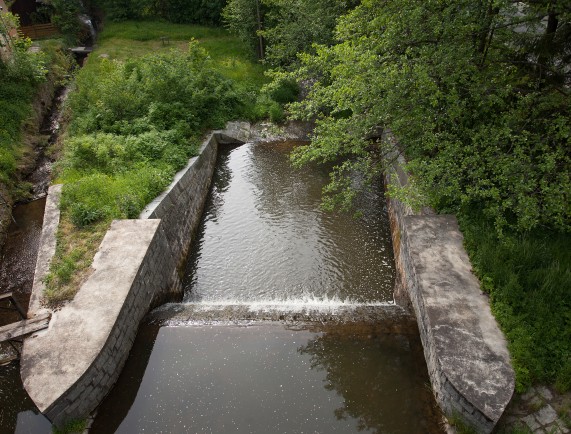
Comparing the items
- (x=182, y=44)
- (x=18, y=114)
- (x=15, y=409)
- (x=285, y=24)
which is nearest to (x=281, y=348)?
(x=15, y=409)

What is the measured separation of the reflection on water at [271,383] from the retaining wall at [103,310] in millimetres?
513

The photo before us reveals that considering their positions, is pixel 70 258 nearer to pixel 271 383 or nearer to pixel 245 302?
pixel 245 302

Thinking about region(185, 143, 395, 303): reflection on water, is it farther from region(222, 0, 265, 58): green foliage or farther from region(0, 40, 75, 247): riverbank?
region(222, 0, 265, 58): green foliage

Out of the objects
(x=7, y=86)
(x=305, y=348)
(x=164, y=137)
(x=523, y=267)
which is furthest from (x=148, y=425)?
(x=7, y=86)

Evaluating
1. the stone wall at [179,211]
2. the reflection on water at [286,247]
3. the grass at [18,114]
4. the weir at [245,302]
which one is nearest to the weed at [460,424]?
the weir at [245,302]

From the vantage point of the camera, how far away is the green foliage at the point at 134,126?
9922 millimetres

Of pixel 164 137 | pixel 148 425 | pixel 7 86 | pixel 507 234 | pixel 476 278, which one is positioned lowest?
pixel 148 425

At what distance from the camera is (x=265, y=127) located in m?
17.0

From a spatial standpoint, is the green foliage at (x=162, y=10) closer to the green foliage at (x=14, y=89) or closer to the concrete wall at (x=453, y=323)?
the green foliage at (x=14, y=89)

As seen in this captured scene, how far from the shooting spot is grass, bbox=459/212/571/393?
551 cm

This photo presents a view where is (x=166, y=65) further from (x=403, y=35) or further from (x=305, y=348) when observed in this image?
(x=305, y=348)

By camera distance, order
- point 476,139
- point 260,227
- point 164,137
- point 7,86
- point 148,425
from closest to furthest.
→ 1. point 148,425
2. point 476,139
3. point 260,227
4. point 164,137
5. point 7,86

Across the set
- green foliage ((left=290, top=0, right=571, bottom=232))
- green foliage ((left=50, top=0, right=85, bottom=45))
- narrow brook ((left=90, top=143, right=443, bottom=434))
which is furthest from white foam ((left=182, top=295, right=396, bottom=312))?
green foliage ((left=50, top=0, right=85, bottom=45))

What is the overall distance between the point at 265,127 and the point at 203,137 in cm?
318
